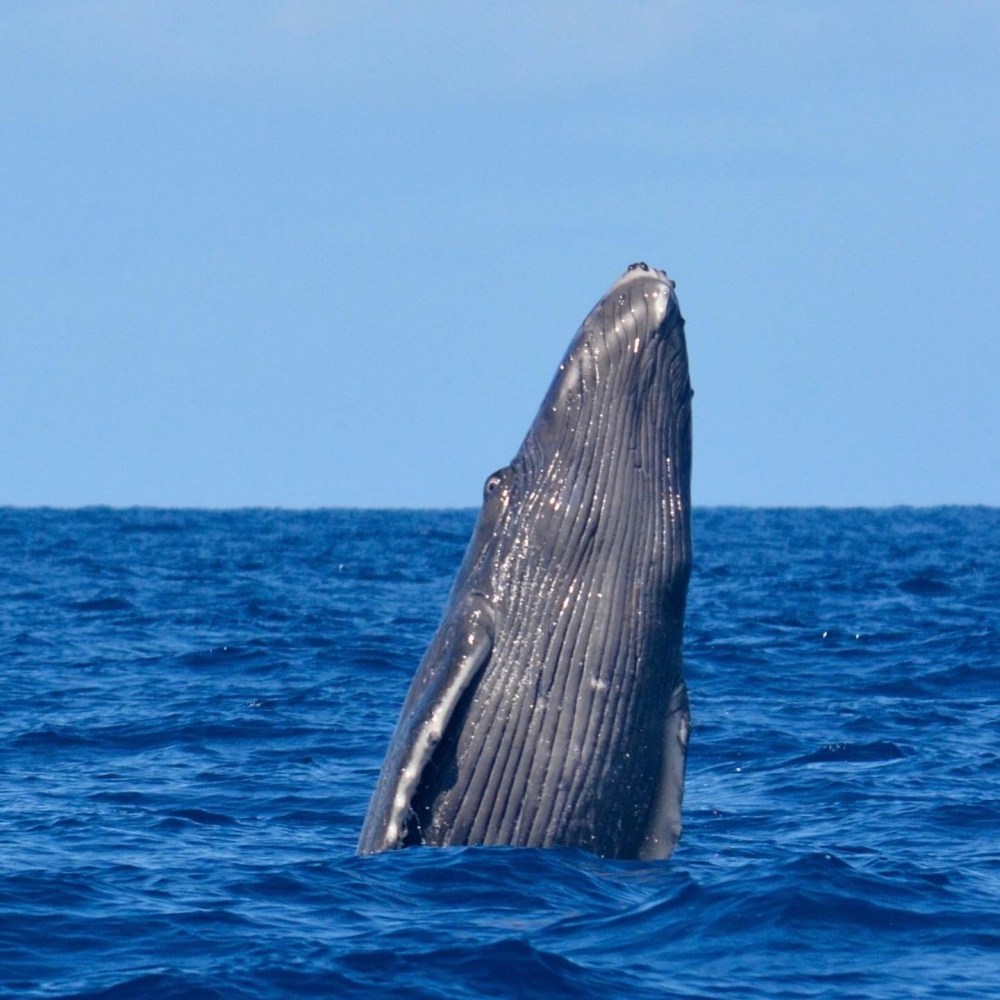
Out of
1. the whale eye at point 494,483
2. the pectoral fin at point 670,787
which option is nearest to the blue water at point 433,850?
the pectoral fin at point 670,787

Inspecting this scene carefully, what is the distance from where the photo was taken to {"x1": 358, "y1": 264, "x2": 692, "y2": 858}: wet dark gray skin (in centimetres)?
1171

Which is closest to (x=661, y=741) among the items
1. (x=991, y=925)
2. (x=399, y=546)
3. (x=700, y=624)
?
(x=991, y=925)

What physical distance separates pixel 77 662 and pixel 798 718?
11.1 metres

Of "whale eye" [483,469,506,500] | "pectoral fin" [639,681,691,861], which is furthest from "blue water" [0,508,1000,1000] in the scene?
"whale eye" [483,469,506,500]

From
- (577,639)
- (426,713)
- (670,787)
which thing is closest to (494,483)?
(577,639)

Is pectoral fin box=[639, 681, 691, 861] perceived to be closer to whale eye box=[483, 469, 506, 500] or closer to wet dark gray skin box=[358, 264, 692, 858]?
wet dark gray skin box=[358, 264, 692, 858]

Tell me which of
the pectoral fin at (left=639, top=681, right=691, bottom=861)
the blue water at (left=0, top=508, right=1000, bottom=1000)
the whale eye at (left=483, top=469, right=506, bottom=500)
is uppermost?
the whale eye at (left=483, top=469, right=506, bottom=500)

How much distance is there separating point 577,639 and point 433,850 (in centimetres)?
160

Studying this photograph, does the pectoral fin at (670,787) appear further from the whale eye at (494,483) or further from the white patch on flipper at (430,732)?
the whale eye at (494,483)

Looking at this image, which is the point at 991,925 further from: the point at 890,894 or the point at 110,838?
the point at 110,838

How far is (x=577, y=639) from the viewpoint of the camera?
11.8m

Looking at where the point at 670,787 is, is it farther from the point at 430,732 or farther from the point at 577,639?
the point at 430,732

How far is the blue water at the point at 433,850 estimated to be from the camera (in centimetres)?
1010

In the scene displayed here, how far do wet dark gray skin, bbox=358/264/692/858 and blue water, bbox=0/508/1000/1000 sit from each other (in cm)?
32
